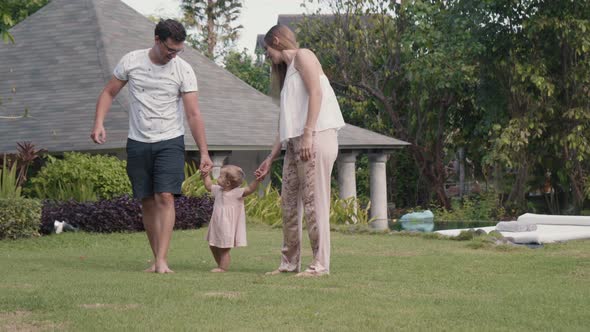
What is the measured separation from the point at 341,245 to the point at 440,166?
53.1ft

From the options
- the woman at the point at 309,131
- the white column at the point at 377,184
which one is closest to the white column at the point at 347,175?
the white column at the point at 377,184

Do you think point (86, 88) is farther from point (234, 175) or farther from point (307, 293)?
point (307, 293)

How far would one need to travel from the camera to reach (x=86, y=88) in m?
20.5

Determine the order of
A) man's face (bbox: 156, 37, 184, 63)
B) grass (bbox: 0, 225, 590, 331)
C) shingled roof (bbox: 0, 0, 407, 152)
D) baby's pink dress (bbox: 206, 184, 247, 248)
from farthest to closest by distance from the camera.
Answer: shingled roof (bbox: 0, 0, 407, 152)
baby's pink dress (bbox: 206, 184, 247, 248)
man's face (bbox: 156, 37, 184, 63)
grass (bbox: 0, 225, 590, 331)

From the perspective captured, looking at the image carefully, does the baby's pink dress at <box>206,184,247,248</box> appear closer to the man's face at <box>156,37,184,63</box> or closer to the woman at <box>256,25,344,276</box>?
the woman at <box>256,25,344,276</box>

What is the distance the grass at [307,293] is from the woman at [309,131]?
0.46 meters

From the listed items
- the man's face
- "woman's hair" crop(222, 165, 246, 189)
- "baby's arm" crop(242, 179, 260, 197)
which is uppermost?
the man's face

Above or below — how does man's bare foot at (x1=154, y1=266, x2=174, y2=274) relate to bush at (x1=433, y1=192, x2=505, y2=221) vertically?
below

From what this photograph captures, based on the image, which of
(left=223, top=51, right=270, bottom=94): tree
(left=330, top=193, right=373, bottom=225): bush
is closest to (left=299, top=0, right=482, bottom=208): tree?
(left=330, top=193, right=373, bottom=225): bush

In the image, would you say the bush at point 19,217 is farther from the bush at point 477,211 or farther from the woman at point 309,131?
the bush at point 477,211

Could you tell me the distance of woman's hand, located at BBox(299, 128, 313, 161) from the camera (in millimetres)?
7793

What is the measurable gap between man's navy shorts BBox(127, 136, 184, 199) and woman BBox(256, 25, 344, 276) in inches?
36.8

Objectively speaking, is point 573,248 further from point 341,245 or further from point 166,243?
point 166,243

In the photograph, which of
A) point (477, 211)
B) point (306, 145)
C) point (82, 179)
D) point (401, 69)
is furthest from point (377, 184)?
point (306, 145)
